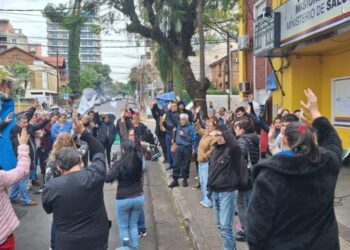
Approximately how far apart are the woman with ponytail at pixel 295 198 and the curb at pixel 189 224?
122 inches

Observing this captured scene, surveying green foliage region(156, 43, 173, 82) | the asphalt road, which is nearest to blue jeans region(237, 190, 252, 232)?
the asphalt road

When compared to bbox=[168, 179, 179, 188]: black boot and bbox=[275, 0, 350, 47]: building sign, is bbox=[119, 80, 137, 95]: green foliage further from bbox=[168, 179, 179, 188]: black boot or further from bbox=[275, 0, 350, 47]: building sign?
bbox=[168, 179, 179, 188]: black boot

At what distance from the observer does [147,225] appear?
25.7ft

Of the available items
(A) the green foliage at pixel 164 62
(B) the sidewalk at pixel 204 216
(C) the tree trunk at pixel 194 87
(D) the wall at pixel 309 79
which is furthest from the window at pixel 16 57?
(B) the sidewalk at pixel 204 216

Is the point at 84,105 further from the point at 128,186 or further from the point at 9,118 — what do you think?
the point at 9,118

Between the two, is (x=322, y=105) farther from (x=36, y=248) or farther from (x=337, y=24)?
→ (x=36, y=248)

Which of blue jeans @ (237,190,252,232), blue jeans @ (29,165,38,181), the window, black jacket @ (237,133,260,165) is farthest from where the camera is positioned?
the window

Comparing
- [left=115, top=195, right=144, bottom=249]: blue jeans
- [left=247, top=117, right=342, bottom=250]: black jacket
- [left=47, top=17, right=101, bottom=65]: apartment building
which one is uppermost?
[left=47, top=17, right=101, bottom=65]: apartment building

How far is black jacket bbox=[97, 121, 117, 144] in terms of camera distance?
43.7 ft

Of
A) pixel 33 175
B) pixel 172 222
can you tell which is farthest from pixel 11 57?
pixel 172 222

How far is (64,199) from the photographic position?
12.4 ft

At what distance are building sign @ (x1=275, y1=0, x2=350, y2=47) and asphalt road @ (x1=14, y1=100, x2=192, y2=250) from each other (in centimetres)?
464

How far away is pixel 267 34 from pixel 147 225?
22.8 feet

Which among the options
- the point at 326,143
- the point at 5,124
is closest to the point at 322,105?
the point at 5,124
